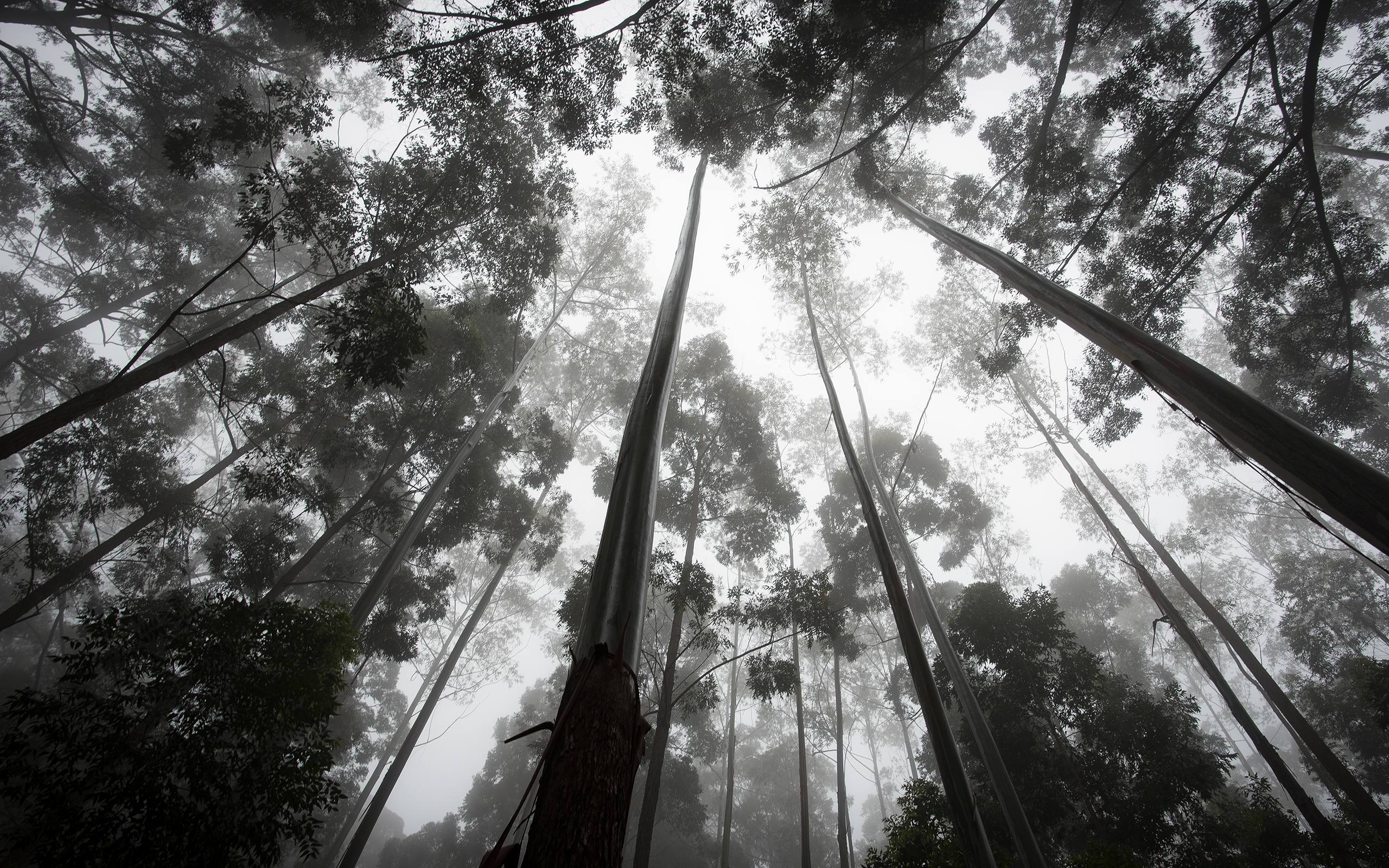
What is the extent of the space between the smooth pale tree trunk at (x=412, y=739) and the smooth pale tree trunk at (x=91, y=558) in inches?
200

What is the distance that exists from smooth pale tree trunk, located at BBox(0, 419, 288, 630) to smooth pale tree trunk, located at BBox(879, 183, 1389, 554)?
31.9ft

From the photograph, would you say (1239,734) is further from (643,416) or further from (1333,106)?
(643,416)

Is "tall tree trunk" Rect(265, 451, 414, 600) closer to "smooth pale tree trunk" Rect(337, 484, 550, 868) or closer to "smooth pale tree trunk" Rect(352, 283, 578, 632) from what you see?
"smooth pale tree trunk" Rect(352, 283, 578, 632)

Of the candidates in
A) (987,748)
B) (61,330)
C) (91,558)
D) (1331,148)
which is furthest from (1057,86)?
(61,330)

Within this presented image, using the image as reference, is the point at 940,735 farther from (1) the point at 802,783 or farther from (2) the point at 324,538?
(1) the point at 802,783

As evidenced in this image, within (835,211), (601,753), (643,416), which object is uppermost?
(835,211)

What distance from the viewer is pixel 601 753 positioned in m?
0.97

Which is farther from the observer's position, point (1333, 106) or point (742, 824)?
point (742, 824)

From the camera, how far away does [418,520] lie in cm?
721

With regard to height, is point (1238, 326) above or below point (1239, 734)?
below

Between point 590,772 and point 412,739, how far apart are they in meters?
11.0

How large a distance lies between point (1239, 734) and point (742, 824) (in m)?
49.9

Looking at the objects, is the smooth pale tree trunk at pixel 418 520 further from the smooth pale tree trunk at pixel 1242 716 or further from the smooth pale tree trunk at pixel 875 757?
the smooth pale tree trunk at pixel 875 757

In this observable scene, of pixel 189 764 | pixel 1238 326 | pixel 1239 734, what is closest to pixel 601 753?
pixel 189 764
